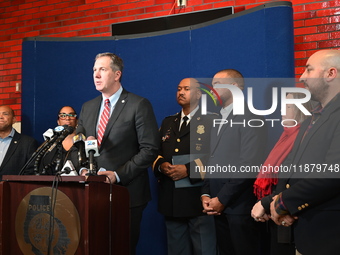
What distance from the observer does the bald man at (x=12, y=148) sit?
13.7 feet

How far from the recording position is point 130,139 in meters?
2.76

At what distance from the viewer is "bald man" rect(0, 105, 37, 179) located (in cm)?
418

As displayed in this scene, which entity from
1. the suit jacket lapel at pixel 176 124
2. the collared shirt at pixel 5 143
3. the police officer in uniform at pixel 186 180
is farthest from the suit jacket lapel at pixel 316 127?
the collared shirt at pixel 5 143

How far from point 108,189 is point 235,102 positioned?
4.01ft

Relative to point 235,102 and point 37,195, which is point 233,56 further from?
point 37,195

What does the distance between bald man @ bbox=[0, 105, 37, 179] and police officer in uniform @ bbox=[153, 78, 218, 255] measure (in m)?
1.40

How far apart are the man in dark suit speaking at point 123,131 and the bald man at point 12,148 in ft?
5.31

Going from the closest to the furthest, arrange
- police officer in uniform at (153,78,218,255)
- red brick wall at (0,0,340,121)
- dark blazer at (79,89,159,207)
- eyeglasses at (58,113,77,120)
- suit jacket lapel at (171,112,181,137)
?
dark blazer at (79,89,159,207) → police officer in uniform at (153,78,218,255) → suit jacket lapel at (171,112,181,137) → red brick wall at (0,0,340,121) → eyeglasses at (58,113,77,120)

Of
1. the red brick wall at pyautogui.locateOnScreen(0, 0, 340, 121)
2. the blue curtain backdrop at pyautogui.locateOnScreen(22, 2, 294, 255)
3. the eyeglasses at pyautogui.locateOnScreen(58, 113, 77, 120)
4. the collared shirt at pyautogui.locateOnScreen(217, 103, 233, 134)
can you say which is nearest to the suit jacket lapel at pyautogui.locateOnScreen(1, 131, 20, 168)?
the blue curtain backdrop at pyautogui.locateOnScreen(22, 2, 294, 255)

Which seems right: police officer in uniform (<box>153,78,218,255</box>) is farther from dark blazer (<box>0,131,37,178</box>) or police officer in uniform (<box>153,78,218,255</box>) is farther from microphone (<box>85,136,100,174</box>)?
dark blazer (<box>0,131,37,178</box>)

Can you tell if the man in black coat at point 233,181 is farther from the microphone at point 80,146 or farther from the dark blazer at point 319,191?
the microphone at point 80,146

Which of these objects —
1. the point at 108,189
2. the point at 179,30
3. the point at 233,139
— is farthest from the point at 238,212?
the point at 179,30

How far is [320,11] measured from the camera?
395cm

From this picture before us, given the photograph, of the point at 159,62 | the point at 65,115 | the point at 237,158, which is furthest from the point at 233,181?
the point at 65,115
